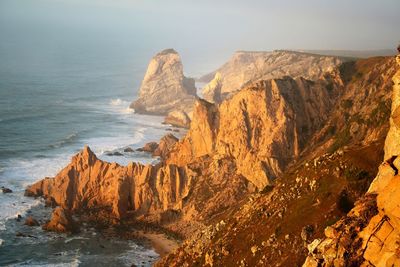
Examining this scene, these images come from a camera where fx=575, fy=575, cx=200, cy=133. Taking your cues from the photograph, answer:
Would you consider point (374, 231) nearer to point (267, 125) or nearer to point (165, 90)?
point (267, 125)

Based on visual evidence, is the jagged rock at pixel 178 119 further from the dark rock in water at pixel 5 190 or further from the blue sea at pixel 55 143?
the dark rock in water at pixel 5 190

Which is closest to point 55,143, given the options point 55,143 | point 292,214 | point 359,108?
point 55,143

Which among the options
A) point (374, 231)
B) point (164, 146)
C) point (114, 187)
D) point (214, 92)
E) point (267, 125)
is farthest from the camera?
point (214, 92)

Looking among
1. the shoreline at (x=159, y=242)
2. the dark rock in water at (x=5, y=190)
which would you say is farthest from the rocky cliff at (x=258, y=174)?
the dark rock in water at (x=5, y=190)

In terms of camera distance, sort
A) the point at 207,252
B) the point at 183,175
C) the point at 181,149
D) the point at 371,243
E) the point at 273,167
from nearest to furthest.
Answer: the point at 371,243
the point at 207,252
the point at 273,167
the point at 183,175
the point at 181,149

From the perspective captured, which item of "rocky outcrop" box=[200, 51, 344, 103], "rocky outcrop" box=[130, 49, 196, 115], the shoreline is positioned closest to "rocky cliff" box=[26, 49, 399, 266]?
the shoreline

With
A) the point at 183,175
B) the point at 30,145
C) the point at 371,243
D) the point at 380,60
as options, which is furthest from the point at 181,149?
the point at 371,243

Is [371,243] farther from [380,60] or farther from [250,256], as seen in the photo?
[380,60]
